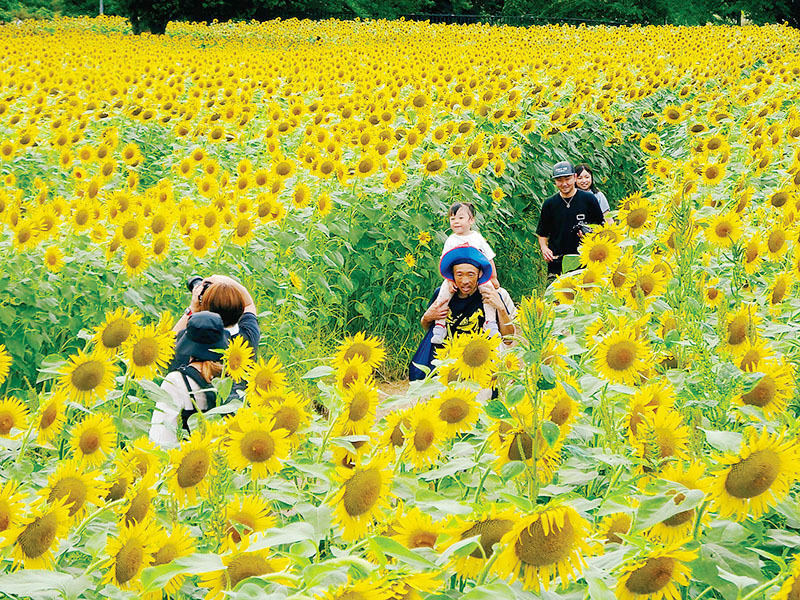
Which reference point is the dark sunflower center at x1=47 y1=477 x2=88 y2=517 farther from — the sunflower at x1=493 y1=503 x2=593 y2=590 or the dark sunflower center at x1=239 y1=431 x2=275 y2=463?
the sunflower at x1=493 y1=503 x2=593 y2=590

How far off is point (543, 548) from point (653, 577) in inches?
8.7

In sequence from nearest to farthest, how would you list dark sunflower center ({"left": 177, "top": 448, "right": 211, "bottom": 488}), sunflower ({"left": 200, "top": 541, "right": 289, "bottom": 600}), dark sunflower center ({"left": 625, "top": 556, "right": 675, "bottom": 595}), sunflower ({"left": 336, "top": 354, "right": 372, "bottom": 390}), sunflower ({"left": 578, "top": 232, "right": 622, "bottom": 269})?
Result: 1. dark sunflower center ({"left": 625, "top": 556, "right": 675, "bottom": 595})
2. sunflower ({"left": 200, "top": 541, "right": 289, "bottom": 600})
3. dark sunflower center ({"left": 177, "top": 448, "right": 211, "bottom": 488})
4. sunflower ({"left": 336, "top": 354, "right": 372, "bottom": 390})
5. sunflower ({"left": 578, "top": 232, "right": 622, "bottom": 269})

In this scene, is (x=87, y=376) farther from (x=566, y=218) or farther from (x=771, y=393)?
(x=566, y=218)

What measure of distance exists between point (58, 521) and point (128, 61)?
1395 cm

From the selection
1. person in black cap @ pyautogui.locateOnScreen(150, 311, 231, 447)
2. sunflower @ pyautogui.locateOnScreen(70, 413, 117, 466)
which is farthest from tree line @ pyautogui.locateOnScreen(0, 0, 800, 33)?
sunflower @ pyautogui.locateOnScreen(70, 413, 117, 466)

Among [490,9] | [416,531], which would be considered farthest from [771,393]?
[490,9]

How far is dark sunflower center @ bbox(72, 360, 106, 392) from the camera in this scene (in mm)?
2453

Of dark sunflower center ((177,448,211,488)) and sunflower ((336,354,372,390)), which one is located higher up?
sunflower ((336,354,372,390))

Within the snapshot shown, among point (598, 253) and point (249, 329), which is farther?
point (249, 329)

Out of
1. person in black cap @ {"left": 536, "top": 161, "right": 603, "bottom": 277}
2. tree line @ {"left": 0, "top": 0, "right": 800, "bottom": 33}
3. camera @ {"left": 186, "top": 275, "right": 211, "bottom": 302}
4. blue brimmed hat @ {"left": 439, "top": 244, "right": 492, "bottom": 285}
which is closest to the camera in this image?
camera @ {"left": 186, "top": 275, "right": 211, "bottom": 302}

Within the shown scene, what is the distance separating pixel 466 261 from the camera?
494 cm

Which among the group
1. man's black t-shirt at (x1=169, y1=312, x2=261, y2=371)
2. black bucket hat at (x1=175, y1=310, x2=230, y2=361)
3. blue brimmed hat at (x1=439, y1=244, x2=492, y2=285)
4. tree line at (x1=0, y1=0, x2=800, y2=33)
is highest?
tree line at (x1=0, y1=0, x2=800, y2=33)

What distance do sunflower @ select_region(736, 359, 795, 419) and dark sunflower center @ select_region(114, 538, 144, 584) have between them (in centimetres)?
150

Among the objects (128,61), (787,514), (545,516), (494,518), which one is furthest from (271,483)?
(128,61)
